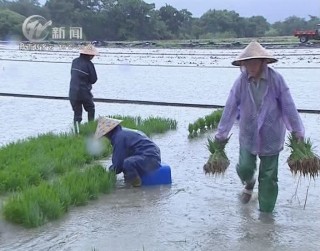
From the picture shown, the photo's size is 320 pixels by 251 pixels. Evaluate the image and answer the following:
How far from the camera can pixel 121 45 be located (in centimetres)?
3841

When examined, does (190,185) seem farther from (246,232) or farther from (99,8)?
(99,8)

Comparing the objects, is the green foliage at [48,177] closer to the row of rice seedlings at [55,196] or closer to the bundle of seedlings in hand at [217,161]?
the row of rice seedlings at [55,196]

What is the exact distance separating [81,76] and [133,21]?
1109 inches

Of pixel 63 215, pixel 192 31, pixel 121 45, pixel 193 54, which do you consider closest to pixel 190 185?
pixel 63 215

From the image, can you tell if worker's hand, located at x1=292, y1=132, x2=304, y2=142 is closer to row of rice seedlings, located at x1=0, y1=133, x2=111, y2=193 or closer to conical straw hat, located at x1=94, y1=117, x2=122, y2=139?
conical straw hat, located at x1=94, y1=117, x2=122, y2=139

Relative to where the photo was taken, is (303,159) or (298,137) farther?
(298,137)

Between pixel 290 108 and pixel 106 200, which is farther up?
pixel 290 108

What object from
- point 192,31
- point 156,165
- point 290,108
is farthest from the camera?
point 192,31

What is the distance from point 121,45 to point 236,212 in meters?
33.5

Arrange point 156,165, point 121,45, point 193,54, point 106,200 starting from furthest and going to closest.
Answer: point 121,45 < point 193,54 < point 156,165 < point 106,200

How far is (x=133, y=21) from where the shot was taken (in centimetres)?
3756

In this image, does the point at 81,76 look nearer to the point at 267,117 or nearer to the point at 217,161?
the point at 217,161

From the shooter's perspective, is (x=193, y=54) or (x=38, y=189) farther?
(x=193, y=54)

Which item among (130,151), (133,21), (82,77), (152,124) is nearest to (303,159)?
(130,151)
